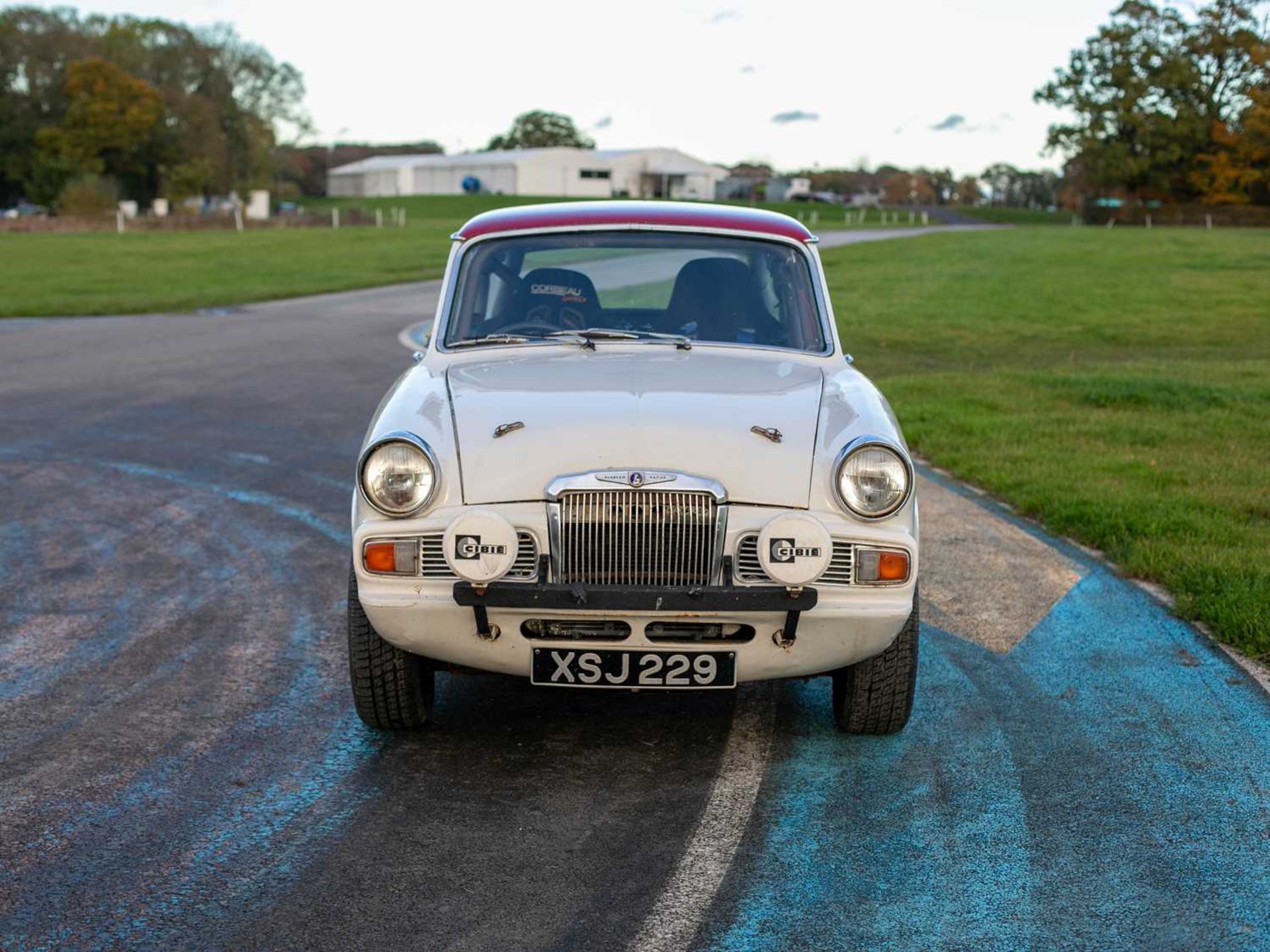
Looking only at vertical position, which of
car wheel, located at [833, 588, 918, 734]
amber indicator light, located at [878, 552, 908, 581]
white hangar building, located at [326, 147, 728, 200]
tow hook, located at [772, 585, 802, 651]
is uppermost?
white hangar building, located at [326, 147, 728, 200]

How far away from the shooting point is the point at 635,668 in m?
4.16

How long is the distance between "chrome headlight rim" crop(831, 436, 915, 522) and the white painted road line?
85cm

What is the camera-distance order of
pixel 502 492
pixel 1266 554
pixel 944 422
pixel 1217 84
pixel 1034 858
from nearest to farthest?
pixel 1034 858 → pixel 502 492 → pixel 1266 554 → pixel 944 422 → pixel 1217 84

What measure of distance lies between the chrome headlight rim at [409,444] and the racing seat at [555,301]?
1368 mm

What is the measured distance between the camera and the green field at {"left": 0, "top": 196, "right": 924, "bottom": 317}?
24406mm

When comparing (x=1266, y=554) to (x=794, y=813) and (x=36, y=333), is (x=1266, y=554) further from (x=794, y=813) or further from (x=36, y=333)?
(x=36, y=333)

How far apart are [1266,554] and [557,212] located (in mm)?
3889

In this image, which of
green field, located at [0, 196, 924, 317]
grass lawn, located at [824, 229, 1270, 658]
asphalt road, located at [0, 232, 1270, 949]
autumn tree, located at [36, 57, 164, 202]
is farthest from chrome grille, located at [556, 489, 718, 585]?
autumn tree, located at [36, 57, 164, 202]

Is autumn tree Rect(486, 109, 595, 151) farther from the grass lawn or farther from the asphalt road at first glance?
the asphalt road

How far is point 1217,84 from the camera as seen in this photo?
270 feet

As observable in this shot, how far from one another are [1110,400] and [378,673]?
953 cm

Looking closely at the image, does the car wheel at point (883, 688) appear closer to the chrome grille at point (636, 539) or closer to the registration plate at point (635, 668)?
the registration plate at point (635, 668)

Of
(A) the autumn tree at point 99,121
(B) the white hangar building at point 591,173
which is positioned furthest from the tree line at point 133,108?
(B) the white hangar building at point 591,173

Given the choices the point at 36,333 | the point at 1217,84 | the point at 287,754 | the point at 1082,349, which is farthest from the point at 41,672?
the point at 1217,84
